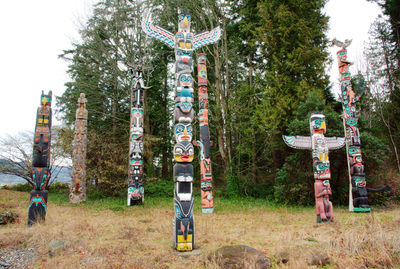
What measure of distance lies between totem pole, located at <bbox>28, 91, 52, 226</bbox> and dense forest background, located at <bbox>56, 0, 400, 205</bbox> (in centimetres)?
653

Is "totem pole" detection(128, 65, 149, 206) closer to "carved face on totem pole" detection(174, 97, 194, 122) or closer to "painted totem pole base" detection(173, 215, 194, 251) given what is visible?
"carved face on totem pole" detection(174, 97, 194, 122)

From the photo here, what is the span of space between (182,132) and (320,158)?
4040 millimetres

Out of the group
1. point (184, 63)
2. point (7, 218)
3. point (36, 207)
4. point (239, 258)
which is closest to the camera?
point (239, 258)

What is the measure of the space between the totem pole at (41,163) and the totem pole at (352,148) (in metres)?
9.23

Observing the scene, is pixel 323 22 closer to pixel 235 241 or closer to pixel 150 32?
pixel 150 32

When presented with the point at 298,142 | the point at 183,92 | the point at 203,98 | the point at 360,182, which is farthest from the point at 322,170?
the point at 203,98

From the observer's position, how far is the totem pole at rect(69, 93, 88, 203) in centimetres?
1184

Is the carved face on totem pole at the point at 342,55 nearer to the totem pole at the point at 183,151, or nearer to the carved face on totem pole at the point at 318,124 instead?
the carved face on totem pole at the point at 318,124

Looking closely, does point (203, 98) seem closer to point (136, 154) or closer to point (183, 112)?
point (136, 154)

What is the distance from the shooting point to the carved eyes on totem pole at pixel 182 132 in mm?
5223

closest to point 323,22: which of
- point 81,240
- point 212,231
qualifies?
point 212,231

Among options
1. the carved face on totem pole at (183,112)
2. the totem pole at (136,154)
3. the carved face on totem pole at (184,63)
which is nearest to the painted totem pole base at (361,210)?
the carved face on totem pole at (183,112)

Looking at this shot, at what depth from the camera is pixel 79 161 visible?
1190 centimetres

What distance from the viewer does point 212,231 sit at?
632cm
